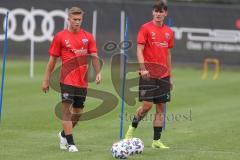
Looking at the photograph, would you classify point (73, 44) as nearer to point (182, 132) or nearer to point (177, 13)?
point (182, 132)

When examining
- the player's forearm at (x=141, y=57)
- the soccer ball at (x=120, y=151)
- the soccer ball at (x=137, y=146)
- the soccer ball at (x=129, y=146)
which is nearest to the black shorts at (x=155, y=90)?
the player's forearm at (x=141, y=57)

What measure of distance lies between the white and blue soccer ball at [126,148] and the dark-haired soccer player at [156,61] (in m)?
1.17

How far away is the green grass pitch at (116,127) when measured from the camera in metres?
11.9

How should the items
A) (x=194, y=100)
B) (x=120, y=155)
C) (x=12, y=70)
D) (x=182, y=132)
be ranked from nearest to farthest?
1. (x=120, y=155)
2. (x=182, y=132)
3. (x=194, y=100)
4. (x=12, y=70)

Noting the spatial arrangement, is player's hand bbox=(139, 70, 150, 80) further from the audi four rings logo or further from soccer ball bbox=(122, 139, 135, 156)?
the audi four rings logo

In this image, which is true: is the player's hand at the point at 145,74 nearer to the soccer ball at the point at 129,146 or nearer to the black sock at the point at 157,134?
the black sock at the point at 157,134

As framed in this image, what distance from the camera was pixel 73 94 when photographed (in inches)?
476

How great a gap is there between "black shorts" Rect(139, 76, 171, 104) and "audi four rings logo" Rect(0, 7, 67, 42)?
18.1 m

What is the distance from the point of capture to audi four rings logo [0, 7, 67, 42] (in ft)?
101

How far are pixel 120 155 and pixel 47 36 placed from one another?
20.4 meters

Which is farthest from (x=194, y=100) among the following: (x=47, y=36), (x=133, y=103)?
(x=47, y=36)

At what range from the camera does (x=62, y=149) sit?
1230cm

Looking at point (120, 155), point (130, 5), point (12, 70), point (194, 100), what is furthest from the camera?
point (130, 5)

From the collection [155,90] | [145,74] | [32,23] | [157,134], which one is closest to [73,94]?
[145,74]
